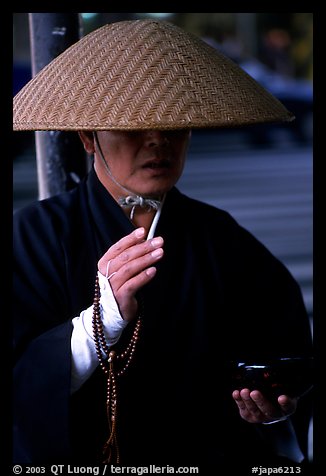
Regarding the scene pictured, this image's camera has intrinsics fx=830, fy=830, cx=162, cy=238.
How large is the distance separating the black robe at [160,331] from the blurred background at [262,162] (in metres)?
0.79

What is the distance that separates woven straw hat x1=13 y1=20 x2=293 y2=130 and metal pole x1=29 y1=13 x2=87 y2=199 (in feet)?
1.34

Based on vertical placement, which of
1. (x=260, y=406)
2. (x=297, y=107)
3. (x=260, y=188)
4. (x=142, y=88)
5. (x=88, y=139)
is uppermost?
(x=142, y=88)

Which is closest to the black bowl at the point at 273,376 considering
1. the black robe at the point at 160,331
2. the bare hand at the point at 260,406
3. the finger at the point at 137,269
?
the bare hand at the point at 260,406

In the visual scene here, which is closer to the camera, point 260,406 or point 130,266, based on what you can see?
point 130,266

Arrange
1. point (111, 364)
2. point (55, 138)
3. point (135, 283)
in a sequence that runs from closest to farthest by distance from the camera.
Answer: point (135, 283) → point (111, 364) → point (55, 138)

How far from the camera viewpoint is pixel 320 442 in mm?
2326

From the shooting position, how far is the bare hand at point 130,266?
1957 mm

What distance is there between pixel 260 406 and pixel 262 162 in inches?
484

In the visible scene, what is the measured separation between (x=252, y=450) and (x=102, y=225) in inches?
31.2

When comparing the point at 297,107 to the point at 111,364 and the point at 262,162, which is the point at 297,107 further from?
the point at 111,364

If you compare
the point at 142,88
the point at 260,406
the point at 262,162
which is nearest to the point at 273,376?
the point at 260,406

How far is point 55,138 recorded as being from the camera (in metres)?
2.75

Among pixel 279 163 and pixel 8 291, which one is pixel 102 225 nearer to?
pixel 8 291

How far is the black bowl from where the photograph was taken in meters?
2.13
